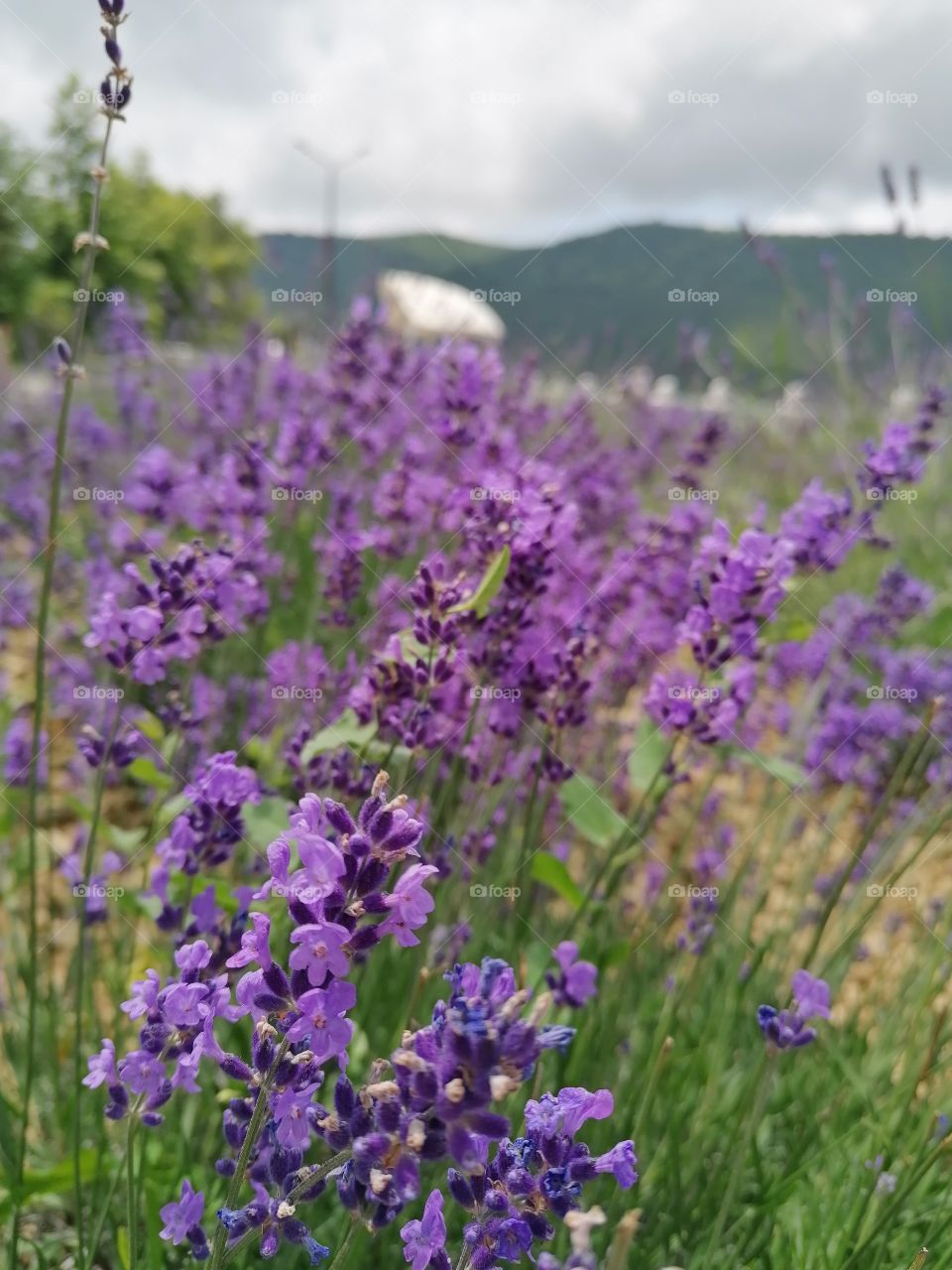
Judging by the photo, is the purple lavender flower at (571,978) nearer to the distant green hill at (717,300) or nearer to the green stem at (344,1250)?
the green stem at (344,1250)

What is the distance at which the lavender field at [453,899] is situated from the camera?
900 millimetres

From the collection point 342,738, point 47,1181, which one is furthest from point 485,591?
point 47,1181

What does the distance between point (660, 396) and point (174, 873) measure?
34.1 ft

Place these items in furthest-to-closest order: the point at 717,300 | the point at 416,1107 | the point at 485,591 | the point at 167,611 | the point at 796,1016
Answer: the point at 717,300 < the point at 167,611 < the point at 485,591 < the point at 796,1016 < the point at 416,1107

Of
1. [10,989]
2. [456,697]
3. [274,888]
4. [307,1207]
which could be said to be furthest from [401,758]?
[10,989]

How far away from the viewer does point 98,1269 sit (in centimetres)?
176

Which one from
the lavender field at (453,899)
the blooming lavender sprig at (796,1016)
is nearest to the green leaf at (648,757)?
the lavender field at (453,899)

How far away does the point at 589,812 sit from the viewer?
2.05m

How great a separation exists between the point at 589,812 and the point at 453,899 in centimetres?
34

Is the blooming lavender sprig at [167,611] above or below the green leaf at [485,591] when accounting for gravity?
below

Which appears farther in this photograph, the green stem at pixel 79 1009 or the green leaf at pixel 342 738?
the green leaf at pixel 342 738

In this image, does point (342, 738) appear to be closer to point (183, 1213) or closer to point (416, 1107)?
point (183, 1213)

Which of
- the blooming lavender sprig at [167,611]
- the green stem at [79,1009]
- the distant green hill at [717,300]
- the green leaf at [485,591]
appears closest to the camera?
the green stem at [79,1009]

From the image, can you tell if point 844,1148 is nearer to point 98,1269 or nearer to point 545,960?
point 545,960
